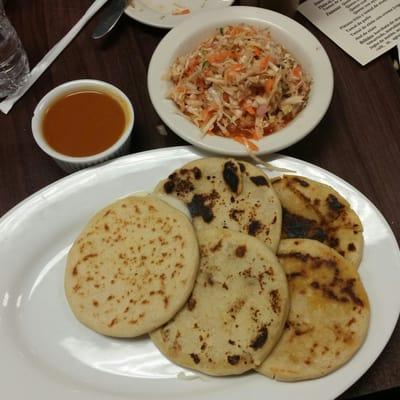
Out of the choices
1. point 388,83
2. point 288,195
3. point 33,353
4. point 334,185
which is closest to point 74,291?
point 33,353

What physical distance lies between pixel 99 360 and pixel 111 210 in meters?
0.44

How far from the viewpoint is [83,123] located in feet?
5.22

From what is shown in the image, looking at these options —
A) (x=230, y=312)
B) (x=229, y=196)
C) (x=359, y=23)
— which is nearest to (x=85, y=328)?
(x=230, y=312)

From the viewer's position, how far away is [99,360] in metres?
1.34

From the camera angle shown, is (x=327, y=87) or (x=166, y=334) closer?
(x=166, y=334)

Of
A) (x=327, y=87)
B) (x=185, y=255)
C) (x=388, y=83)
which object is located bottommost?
(x=185, y=255)

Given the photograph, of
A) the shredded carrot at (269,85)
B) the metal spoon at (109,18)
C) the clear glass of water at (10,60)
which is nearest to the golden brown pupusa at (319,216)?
the shredded carrot at (269,85)

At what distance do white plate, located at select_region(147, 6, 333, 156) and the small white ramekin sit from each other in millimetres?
120

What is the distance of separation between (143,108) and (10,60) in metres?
0.53

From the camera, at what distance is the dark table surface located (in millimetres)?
1672

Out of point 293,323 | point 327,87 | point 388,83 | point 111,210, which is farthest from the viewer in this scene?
point 388,83

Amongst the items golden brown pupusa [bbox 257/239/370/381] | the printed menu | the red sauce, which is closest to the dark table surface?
the printed menu

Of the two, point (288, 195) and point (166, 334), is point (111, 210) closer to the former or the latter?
point (166, 334)

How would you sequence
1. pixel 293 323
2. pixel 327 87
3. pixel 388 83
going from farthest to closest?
1. pixel 388 83
2. pixel 327 87
3. pixel 293 323
